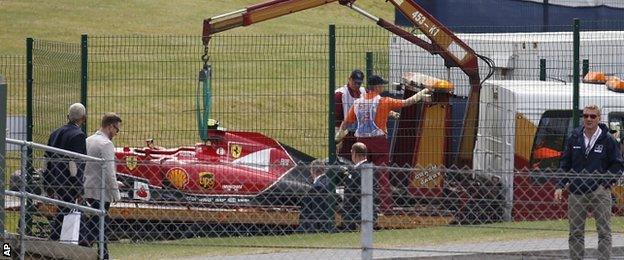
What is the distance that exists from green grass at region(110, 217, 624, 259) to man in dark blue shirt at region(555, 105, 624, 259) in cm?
97

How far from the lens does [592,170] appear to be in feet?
42.5

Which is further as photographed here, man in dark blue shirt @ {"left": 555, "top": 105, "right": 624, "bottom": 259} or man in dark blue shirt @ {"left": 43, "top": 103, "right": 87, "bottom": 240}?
man in dark blue shirt @ {"left": 43, "top": 103, "right": 87, "bottom": 240}

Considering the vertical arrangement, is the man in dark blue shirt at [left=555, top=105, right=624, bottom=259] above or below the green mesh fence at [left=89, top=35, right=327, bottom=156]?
below

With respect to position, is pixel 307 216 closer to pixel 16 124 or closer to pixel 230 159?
pixel 230 159

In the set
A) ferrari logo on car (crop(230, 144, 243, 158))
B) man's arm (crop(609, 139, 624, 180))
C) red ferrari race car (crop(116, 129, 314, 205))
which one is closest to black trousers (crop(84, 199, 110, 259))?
red ferrari race car (crop(116, 129, 314, 205))

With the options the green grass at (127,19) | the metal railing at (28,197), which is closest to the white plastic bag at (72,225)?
the metal railing at (28,197)

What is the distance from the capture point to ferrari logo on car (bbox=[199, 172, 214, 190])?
15289 mm

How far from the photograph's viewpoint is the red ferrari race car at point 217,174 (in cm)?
1483

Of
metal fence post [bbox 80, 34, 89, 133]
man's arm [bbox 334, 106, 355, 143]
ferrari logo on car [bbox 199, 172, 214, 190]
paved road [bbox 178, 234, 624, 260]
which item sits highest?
metal fence post [bbox 80, 34, 89, 133]

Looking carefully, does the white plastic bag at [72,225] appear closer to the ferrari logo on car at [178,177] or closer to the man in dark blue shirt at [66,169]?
the man in dark blue shirt at [66,169]

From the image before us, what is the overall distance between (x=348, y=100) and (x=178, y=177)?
2.55m

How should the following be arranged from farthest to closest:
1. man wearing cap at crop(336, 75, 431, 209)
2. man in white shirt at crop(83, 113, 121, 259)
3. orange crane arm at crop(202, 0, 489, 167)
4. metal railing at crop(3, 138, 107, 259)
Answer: orange crane arm at crop(202, 0, 489, 167), man wearing cap at crop(336, 75, 431, 209), man in white shirt at crop(83, 113, 121, 259), metal railing at crop(3, 138, 107, 259)

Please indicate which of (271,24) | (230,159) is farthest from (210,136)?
(271,24)

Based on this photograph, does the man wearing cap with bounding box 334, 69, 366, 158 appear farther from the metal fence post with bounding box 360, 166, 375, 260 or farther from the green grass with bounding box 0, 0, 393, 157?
the metal fence post with bounding box 360, 166, 375, 260
